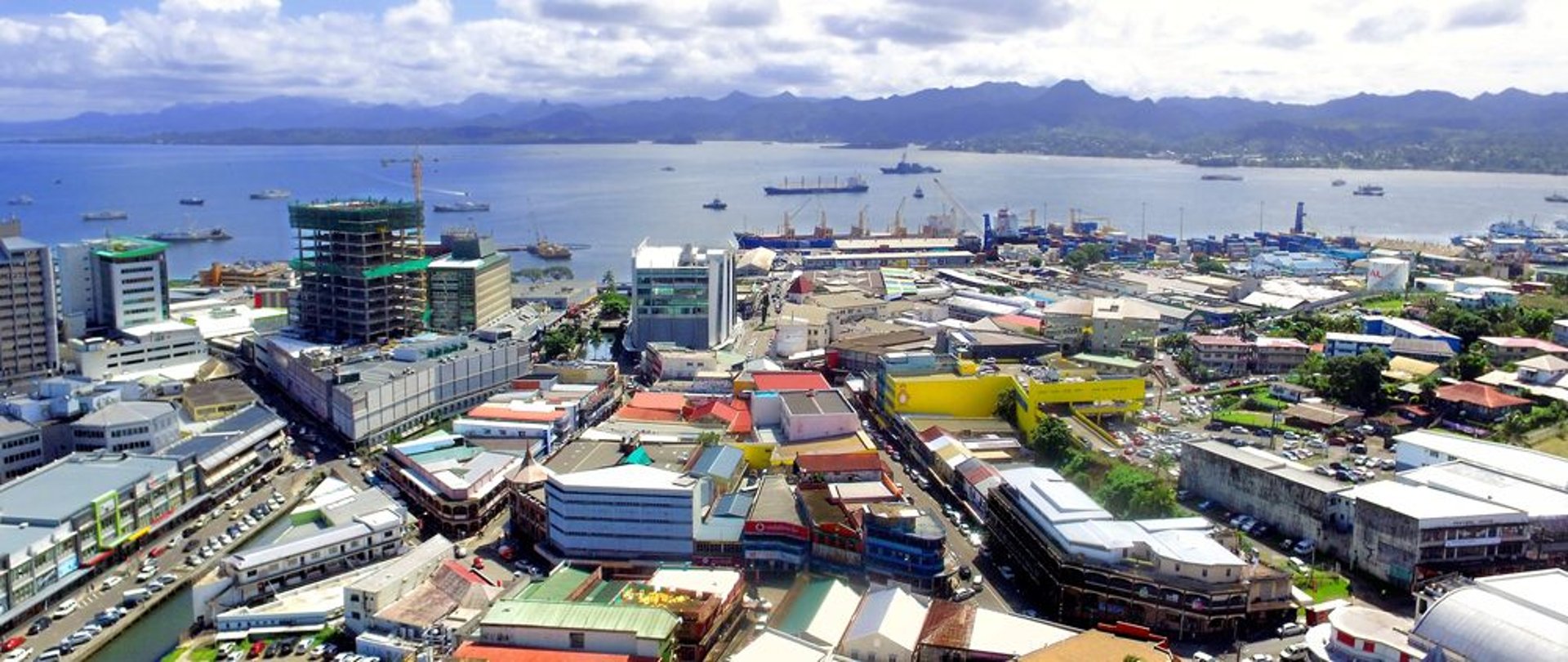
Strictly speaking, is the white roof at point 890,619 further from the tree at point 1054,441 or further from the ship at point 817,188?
the ship at point 817,188

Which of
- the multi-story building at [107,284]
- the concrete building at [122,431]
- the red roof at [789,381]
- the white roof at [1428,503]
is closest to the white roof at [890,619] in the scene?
the white roof at [1428,503]

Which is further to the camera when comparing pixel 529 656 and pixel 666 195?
pixel 666 195

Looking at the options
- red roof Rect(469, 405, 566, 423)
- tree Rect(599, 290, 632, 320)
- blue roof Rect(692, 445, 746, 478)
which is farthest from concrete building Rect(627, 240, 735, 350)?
blue roof Rect(692, 445, 746, 478)

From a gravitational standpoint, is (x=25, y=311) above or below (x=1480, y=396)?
above

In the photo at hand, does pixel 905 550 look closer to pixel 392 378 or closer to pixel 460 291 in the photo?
pixel 392 378

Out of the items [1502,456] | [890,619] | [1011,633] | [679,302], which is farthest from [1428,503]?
[679,302]

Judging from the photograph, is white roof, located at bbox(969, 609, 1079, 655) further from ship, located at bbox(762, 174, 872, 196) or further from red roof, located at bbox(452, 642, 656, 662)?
ship, located at bbox(762, 174, 872, 196)

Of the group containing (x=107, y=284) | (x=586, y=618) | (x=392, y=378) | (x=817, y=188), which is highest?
(x=817, y=188)
